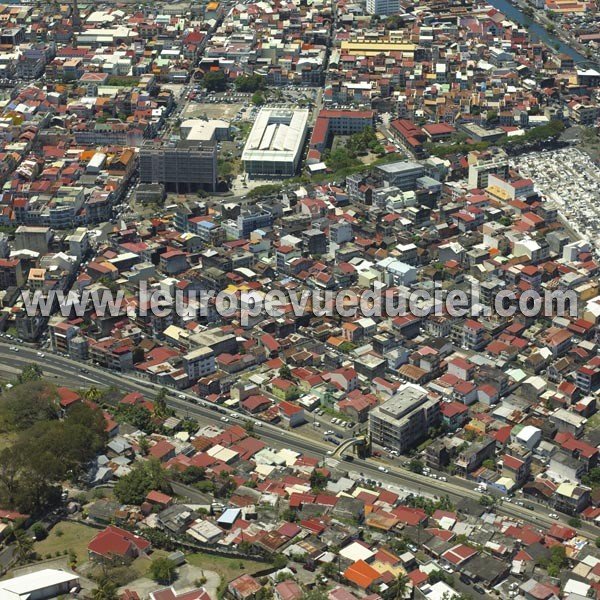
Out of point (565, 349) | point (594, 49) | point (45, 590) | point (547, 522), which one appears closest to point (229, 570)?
point (45, 590)

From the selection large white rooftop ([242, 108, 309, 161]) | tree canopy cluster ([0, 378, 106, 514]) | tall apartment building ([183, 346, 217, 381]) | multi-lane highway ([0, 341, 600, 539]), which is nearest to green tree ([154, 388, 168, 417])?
multi-lane highway ([0, 341, 600, 539])

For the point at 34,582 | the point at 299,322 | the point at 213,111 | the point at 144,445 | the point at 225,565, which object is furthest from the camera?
the point at 213,111

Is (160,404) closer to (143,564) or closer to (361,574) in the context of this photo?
(143,564)

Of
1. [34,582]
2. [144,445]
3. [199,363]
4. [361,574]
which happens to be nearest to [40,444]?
[144,445]

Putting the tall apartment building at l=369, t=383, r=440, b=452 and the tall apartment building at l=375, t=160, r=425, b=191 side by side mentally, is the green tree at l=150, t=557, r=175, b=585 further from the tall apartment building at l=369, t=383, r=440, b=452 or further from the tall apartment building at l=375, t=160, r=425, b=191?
the tall apartment building at l=375, t=160, r=425, b=191

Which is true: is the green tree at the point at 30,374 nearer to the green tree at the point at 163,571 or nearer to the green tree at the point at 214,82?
the green tree at the point at 163,571

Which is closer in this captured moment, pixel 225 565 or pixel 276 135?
pixel 225 565

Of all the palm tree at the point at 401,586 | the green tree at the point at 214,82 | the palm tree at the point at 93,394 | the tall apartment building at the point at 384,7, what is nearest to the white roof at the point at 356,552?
the palm tree at the point at 401,586
